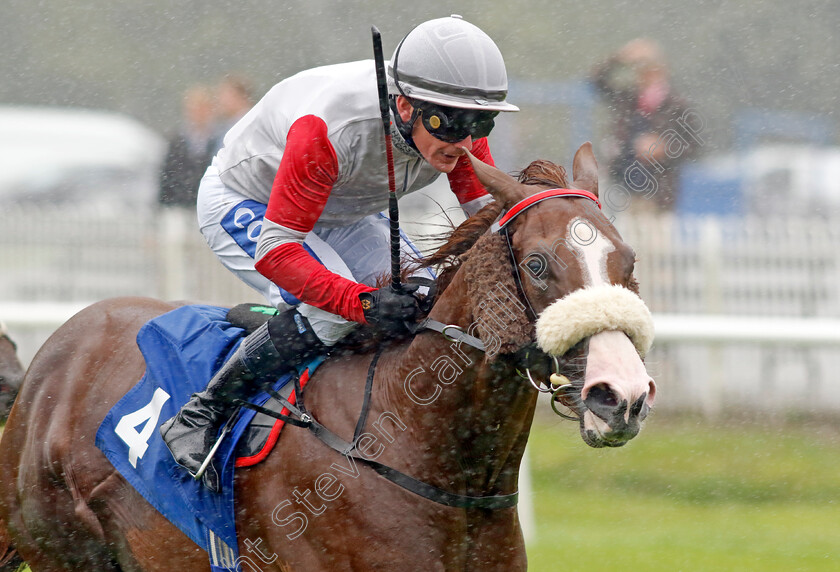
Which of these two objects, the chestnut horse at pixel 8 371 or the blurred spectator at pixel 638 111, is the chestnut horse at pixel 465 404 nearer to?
the chestnut horse at pixel 8 371

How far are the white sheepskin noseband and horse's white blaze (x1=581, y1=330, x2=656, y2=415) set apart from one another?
0.03 meters

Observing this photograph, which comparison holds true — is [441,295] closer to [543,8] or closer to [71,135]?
[71,135]

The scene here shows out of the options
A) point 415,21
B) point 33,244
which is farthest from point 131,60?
point 33,244

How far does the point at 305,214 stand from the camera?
296 centimetres

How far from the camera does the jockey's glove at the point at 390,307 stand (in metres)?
2.88

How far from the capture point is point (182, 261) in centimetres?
902

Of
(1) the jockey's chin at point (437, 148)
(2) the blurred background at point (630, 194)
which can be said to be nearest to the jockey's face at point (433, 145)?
(1) the jockey's chin at point (437, 148)

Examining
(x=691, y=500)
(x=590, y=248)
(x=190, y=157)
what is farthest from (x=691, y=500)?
(x=190, y=157)

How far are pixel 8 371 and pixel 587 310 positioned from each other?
9.58 feet

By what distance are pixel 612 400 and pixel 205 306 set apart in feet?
A: 5.70

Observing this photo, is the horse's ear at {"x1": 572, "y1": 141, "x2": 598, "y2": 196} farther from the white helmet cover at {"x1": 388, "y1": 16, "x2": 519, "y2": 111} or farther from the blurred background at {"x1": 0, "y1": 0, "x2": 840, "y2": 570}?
the blurred background at {"x1": 0, "y1": 0, "x2": 840, "y2": 570}

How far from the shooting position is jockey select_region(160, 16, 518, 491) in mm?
2877

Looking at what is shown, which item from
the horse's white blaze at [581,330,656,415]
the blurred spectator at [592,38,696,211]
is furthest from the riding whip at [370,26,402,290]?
the blurred spectator at [592,38,696,211]

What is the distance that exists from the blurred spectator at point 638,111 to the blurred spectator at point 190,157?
3591 mm
